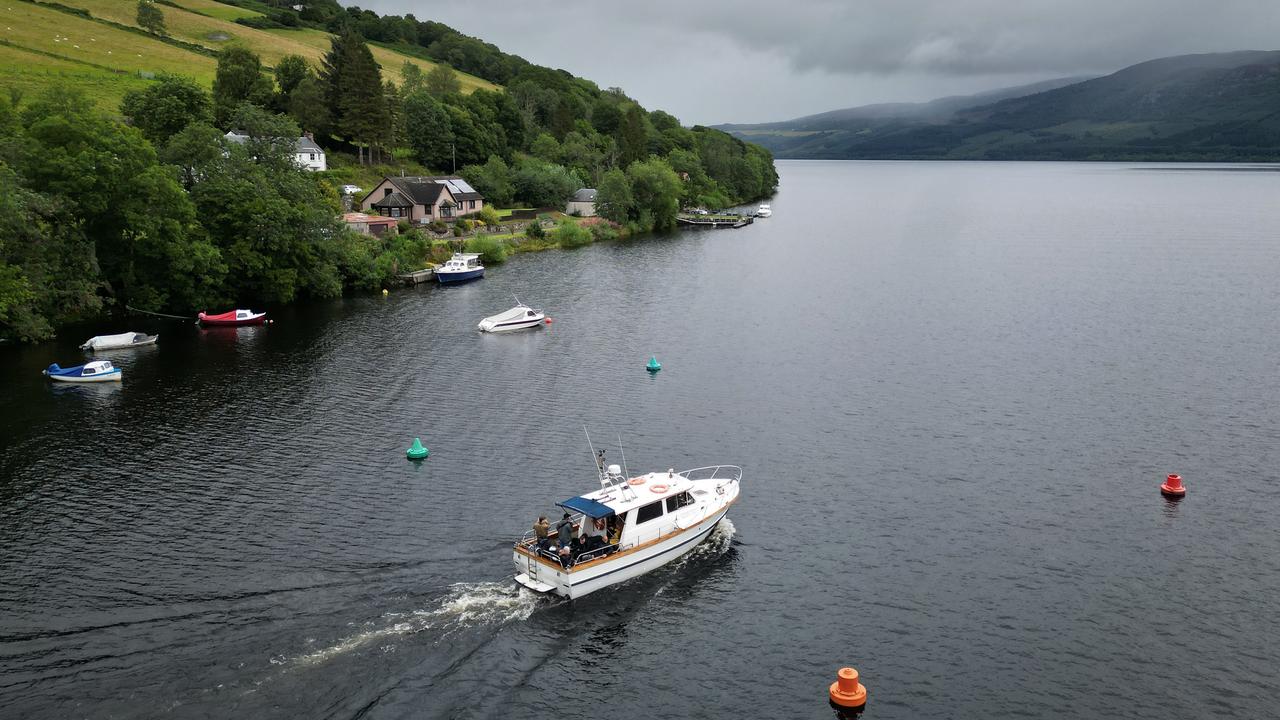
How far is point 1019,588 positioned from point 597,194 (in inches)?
5380

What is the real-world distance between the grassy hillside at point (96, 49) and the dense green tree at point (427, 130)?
116 feet

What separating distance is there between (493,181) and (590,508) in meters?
133

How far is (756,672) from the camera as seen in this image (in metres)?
33.7

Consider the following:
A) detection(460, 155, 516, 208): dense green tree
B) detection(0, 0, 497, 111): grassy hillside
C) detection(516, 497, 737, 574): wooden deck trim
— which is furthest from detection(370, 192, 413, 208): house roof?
detection(516, 497, 737, 574): wooden deck trim

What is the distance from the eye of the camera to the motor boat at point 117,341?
75.6 meters

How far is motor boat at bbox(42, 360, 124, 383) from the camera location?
66.9 m

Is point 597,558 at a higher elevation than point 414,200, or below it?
below

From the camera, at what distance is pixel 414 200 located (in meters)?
140

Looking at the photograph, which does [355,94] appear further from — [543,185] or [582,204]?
[582,204]

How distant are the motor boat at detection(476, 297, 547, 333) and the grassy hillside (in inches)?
3387

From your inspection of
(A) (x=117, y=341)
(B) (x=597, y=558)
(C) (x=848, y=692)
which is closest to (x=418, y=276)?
(A) (x=117, y=341)

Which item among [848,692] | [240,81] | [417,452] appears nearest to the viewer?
[848,692]

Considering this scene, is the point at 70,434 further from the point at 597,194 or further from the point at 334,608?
the point at 597,194

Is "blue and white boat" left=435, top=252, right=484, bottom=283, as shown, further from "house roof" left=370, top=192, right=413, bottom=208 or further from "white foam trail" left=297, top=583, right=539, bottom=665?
"white foam trail" left=297, top=583, right=539, bottom=665
